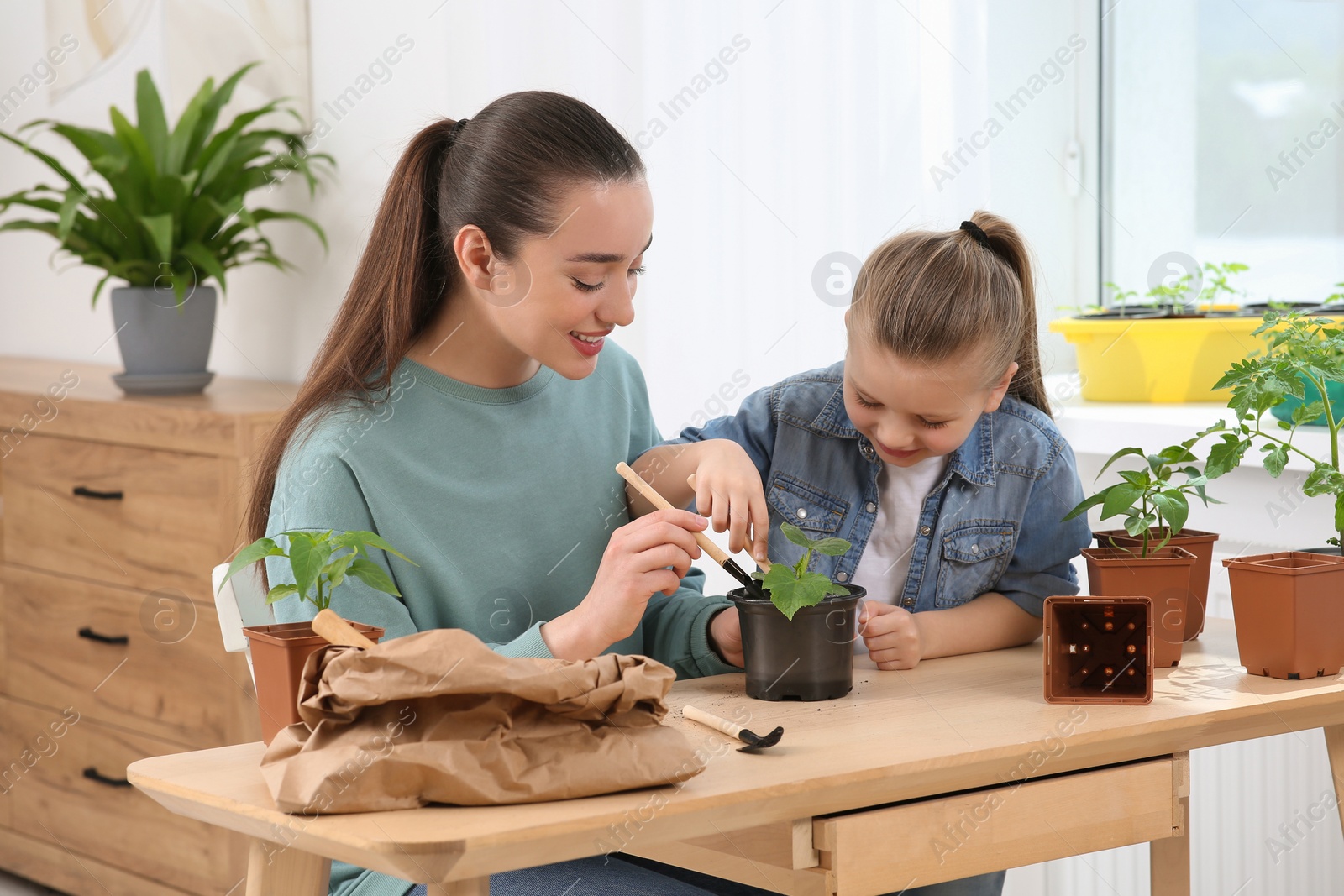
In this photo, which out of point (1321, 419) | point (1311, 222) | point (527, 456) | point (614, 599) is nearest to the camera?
point (614, 599)

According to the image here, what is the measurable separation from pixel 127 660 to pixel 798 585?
6.64 feet

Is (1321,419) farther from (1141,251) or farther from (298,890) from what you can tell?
(298,890)

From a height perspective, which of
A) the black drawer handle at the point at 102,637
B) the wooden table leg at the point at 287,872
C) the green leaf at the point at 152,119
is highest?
the green leaf at the point at 152,119

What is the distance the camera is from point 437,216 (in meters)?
1.47

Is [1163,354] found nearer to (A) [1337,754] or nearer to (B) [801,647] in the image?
(A) [1337,754]

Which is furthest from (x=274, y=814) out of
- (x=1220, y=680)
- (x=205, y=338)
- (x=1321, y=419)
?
(x=205, y=338)

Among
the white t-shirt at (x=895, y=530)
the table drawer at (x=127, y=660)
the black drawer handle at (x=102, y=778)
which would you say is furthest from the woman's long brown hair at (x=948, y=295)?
the black drawer handle at (x=102, y=778)

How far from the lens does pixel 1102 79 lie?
2467 mm

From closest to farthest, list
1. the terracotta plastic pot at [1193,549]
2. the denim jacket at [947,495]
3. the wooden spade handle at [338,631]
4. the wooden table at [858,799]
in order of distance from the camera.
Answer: the wooden table at [858,799]
the wooden spade handle at [338,631]
the terracotta plastic pot at [1193,549]
the denim jacket at [947,495]

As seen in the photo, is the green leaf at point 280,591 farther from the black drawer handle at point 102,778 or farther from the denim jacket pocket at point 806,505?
the black drawer handle at point 102,778

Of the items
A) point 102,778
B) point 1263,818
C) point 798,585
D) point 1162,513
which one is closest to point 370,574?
point 798,585

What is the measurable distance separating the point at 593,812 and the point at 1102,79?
2.01 meters

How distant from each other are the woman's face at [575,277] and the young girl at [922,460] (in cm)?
18

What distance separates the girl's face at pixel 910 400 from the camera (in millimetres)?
1401
